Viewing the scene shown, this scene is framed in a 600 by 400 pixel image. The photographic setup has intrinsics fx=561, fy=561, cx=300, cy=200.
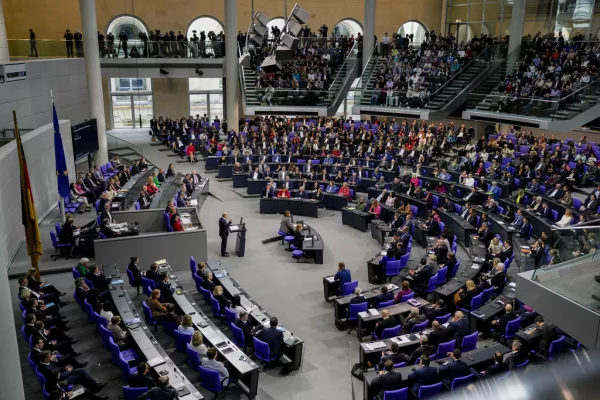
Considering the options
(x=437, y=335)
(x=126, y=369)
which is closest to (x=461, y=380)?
Result: (x=437, y=335)

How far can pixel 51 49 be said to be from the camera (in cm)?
2662

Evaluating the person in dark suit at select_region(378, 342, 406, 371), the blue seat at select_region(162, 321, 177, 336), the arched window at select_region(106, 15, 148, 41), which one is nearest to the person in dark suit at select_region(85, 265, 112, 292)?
the blue seat at select_region(162, 321, 177, 336)

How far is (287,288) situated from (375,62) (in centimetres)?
2128

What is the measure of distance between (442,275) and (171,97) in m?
29.6

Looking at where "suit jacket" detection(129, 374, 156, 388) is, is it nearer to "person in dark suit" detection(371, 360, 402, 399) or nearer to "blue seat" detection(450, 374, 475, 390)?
"person in dark suit" detection(371, 360, 402, 399)

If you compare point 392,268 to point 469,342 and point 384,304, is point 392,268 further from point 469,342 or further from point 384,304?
point 469,342

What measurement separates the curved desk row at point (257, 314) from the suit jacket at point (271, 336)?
0.65 feet

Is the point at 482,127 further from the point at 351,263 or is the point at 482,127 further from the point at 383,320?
the point at 383,320

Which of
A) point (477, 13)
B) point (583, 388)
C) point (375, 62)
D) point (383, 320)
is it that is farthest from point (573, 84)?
point (583, 388)

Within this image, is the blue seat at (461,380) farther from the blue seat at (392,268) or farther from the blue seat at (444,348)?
the blue seat at (392,268)

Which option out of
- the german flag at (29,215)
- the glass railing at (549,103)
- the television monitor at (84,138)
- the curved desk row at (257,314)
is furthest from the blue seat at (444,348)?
the television monitor at (84,138)

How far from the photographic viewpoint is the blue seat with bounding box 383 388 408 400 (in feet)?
30.1

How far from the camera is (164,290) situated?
12672 mm

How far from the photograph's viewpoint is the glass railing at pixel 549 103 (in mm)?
22625
